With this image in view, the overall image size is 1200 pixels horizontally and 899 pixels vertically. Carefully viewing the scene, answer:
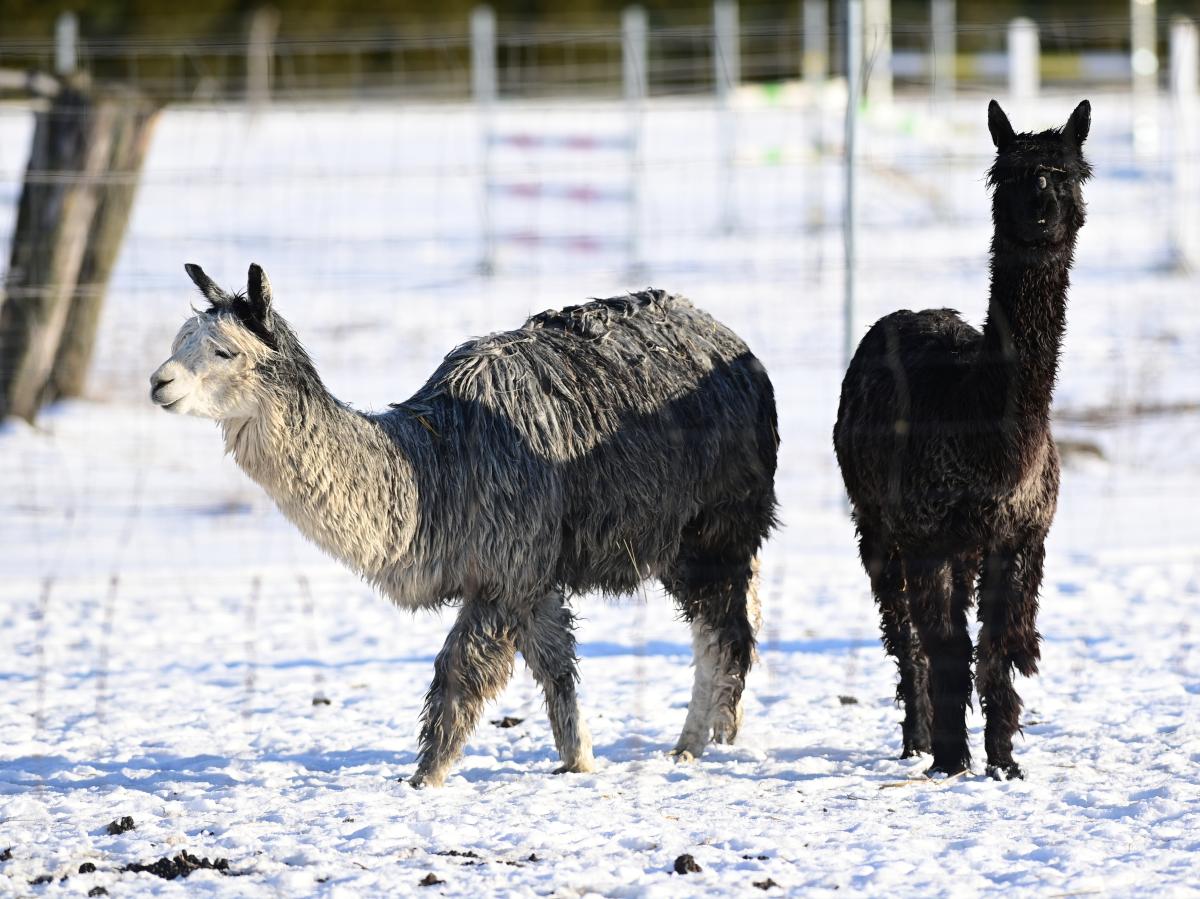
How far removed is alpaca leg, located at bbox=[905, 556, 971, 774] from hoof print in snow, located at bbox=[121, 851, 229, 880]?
214cm

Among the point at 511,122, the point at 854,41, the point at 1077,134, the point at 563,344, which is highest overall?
the point at 511,122

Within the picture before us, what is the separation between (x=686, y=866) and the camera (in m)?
3.99

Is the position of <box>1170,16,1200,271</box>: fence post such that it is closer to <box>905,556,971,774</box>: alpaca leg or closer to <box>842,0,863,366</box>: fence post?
<box>842,0,863,366</box>: fence post

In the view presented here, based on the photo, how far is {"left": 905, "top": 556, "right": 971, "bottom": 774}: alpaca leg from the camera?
4.90 meters

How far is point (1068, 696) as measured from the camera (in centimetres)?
586

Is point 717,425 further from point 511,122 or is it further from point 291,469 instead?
point 511,122

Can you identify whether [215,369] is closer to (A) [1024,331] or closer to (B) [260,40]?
(A) [1024,331]

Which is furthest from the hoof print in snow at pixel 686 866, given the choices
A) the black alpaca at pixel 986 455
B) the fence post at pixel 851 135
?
the fence post at pixel 851 135

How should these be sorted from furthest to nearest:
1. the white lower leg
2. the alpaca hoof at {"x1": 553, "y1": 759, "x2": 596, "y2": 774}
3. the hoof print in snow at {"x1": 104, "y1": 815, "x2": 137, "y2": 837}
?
1. the white lower leg
2. the alpaca hoof at {"x1": 553, "y1": 759, "x2": 596, "y2": 774}
3. the hoof print in snow at {"x1": 104, "y1": 815, "x2": 137, "y2": 837}

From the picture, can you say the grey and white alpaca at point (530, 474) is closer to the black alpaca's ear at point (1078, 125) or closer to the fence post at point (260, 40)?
the black alpaca's ear at point (1078, 125)

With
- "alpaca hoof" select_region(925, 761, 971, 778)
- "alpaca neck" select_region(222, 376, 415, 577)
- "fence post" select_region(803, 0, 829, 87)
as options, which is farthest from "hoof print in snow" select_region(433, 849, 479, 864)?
"fence post" select_region(803, 0, 829, 87)

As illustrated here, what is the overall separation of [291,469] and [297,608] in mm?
2981

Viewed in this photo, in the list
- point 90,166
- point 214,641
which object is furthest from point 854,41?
point 90,166

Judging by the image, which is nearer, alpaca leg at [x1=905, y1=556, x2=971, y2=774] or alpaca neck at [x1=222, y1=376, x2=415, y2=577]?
alpaca neck at [x1=222, y1=376, x2=415, y2=577]
